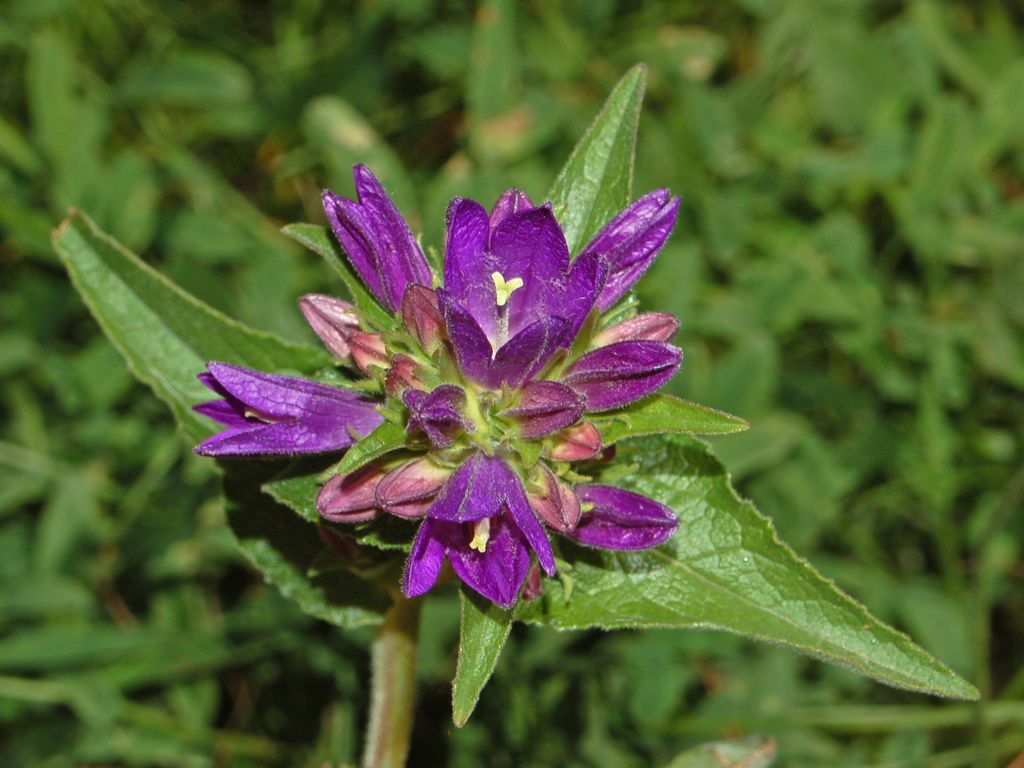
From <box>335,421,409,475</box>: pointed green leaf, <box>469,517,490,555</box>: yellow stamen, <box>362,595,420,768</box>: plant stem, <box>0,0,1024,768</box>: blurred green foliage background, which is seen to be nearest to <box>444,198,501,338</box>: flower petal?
<box>335,421,409,475</box>: pointed green leaf

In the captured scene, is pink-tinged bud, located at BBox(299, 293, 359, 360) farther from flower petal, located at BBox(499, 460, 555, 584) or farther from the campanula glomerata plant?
flower petal, located at BBox(499, 460, 555, 584)

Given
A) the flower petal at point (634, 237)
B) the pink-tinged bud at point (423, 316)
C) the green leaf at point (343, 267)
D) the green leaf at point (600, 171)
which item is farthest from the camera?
the green leaf at point (600, 171)

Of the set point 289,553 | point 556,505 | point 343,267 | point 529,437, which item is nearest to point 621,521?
point 556,505

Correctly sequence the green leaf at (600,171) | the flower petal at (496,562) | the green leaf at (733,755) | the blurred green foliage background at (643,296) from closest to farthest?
the flower petal at (496,562), the green leaf at (600,171), the green leaf at (733,755), the blurred green foliage background at (643,296)

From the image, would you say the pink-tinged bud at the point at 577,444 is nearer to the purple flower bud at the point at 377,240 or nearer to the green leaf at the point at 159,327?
the purple flower bud at the point at 377,240

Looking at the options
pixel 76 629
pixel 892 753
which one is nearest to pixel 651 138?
pixel 892 753

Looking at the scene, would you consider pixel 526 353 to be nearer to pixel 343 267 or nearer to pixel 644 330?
pixel 644 330

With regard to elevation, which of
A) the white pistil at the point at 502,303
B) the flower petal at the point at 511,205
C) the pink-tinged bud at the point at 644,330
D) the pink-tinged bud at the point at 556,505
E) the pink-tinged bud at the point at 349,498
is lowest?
the pink-tinged bud at the point at 349,498

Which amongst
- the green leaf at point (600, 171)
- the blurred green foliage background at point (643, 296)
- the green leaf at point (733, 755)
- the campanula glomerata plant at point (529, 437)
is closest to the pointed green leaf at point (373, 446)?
the campanula glomerata plant at point (529, 437)
